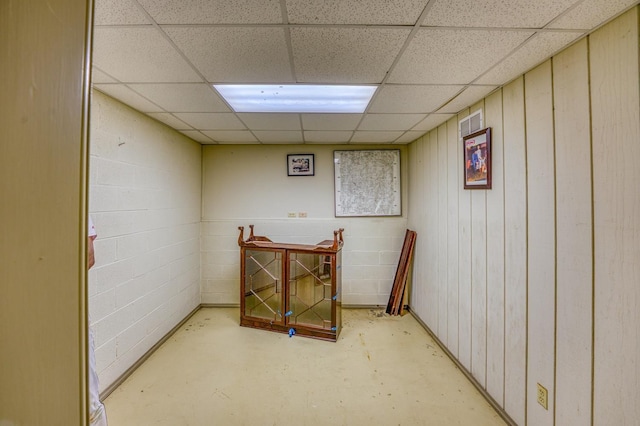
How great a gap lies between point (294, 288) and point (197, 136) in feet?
7.46

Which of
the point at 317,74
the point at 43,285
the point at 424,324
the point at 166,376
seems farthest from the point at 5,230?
the point at 424,324

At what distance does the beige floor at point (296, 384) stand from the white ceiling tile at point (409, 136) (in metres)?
2.43

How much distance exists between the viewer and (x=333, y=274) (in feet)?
9.49

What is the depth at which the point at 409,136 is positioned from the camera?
3.30 meters

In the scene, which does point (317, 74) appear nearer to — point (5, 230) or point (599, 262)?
point (5, 230)

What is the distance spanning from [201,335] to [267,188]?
6.71ft

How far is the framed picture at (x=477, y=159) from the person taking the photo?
199 cm

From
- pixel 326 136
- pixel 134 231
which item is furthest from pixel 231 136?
pixel 134 231

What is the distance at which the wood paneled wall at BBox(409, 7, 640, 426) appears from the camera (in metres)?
1.13

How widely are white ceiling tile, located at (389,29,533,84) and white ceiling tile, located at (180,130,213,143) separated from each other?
7.94 ft

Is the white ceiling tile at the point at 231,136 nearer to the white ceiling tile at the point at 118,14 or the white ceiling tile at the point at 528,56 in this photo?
the white ceiling tile at the point at 118,14

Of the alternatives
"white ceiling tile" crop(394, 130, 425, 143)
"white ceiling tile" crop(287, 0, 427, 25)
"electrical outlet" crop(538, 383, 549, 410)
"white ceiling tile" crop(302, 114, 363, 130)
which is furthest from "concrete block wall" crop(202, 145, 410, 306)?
"white ceiling tile" crop(287, 0, 427, 25)

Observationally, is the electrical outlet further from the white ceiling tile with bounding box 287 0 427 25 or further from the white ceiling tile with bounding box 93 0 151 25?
the white ceiling tile with bounding box 93 0 151 25

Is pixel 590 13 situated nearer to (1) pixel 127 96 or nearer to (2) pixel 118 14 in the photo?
(2) pixel 118 14
